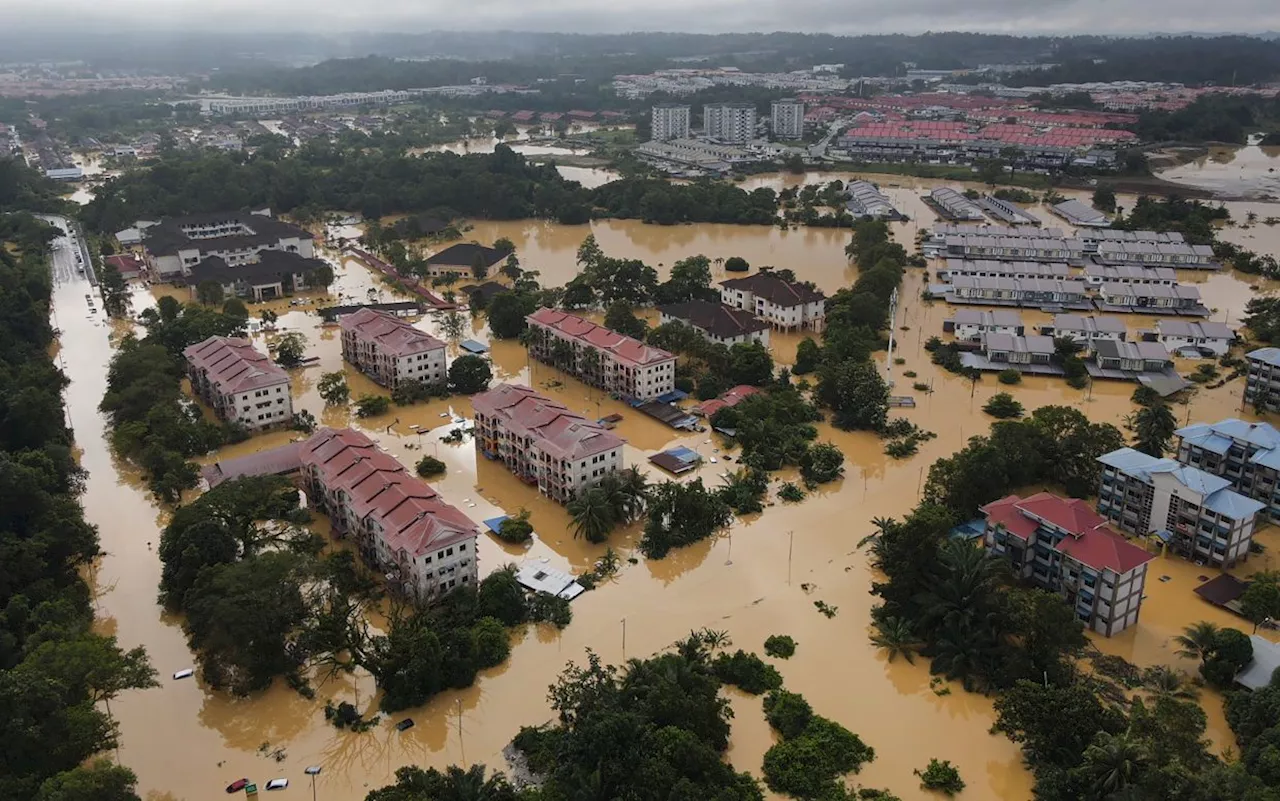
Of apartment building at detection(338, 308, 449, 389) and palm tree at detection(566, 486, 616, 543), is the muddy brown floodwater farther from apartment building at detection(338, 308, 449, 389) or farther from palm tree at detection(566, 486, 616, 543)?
apartment building at detection(338, 308, 449, 389)

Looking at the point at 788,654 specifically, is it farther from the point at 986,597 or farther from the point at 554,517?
the point at 554,517

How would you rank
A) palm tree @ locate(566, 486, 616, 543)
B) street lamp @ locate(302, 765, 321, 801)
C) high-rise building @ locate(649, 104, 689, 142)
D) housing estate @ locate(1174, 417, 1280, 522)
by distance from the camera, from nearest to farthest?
street lamp @ locate(302, 765, 321, 801) < palm tree @ locate(566, 486, 616, 543) < housing estate @ locate(1174, 417, 1280, 522) < high-rise building @ locate(649, 104, 689, 142)

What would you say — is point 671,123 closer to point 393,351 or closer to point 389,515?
point 393,351

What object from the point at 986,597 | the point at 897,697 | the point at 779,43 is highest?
the point at 779,43

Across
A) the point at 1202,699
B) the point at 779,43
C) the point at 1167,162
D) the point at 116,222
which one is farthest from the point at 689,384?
the point at 779,43

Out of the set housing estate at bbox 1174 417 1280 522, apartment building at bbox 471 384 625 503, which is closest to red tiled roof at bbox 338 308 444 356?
apartment building at bbox 471 384 625 503
